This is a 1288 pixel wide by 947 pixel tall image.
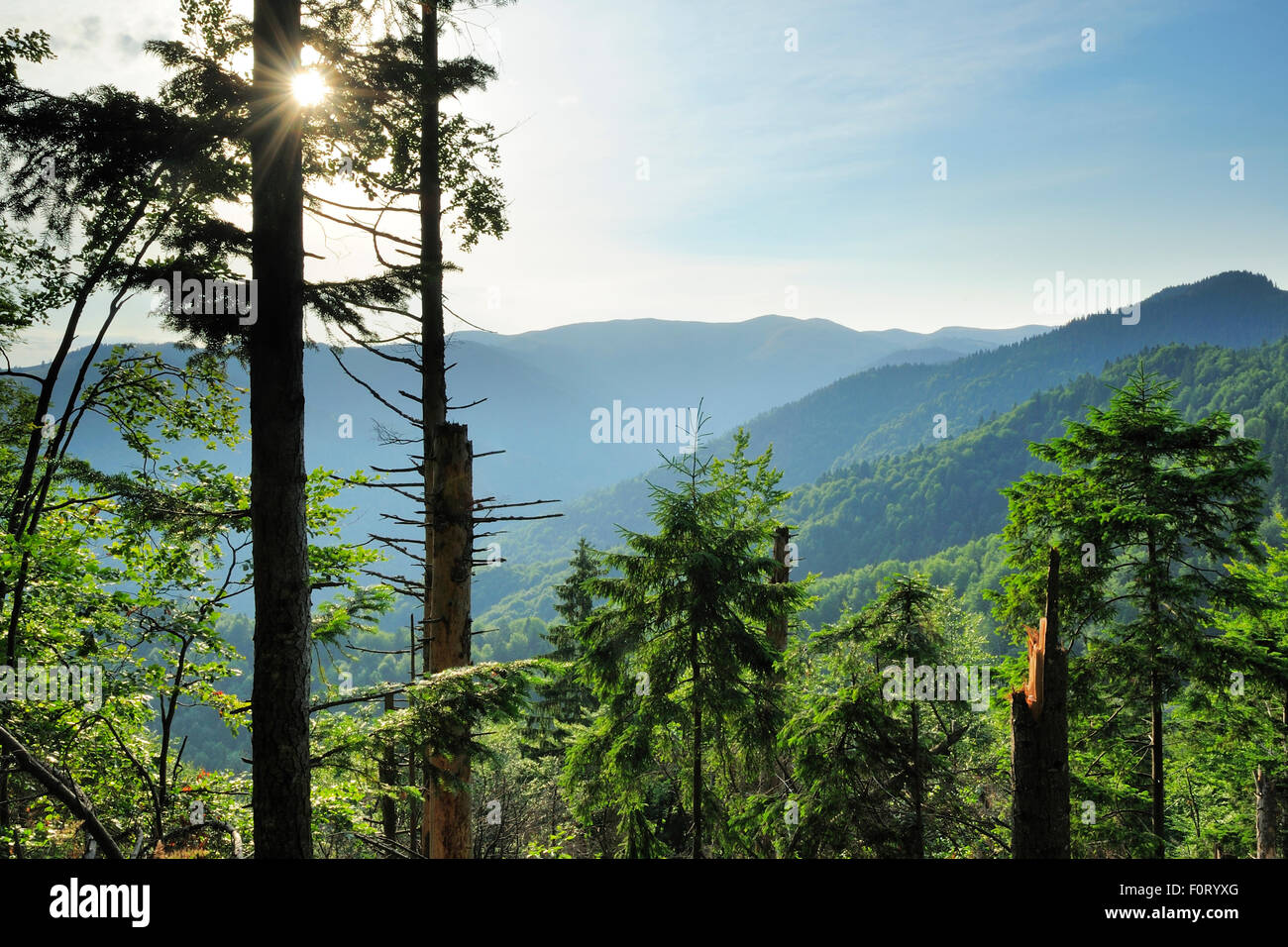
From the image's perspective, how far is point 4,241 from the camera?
21.5 feet

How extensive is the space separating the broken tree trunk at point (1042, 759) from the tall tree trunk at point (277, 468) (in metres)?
4.73

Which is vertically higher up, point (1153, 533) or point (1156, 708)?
point (1153, 533)

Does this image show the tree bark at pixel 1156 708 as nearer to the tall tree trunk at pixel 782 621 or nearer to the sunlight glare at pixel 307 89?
the tall tree trunk at pixel 782 621

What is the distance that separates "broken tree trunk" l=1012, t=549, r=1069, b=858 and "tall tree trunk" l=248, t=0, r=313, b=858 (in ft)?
15.5

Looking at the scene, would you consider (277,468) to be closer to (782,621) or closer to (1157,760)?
(782,621)

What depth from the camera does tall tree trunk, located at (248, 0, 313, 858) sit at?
172 inches

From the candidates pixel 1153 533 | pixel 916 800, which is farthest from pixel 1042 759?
pixel 1153 533

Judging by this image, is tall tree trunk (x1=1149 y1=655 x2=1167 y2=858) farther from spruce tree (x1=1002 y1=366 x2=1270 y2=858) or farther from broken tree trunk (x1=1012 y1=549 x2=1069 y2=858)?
broken tree trunk (x1=1012 y1=549 x2=1069 y2=858)

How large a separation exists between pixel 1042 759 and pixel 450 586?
5120mm

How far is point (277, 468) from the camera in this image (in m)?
4.44

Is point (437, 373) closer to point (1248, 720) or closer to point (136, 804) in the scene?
point (136, 804)

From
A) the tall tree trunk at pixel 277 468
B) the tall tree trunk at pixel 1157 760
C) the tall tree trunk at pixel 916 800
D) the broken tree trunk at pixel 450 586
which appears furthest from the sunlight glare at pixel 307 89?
the tall tree trunk at pixel 1157 760

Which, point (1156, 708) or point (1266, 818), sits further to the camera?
point (1266, 818)
